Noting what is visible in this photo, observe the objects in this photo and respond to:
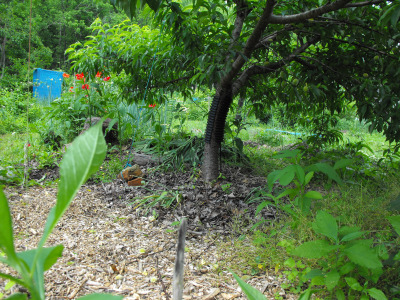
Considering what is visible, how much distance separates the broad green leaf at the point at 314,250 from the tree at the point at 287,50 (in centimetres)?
109

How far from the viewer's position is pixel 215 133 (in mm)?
2764

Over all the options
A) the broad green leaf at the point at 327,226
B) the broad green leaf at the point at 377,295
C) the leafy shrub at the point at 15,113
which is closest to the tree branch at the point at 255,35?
the broad green leaf at the point at 327,226

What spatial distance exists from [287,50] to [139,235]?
1.99 m

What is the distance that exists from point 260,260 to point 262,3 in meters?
1.92

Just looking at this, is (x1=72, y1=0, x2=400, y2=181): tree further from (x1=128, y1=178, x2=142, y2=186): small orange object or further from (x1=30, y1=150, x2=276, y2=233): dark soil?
(x1=128, y1=178, x2=142, y2=186): small orange object

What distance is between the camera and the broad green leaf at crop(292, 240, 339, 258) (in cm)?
111

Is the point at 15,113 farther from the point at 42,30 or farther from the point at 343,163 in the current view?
the point at 42,30

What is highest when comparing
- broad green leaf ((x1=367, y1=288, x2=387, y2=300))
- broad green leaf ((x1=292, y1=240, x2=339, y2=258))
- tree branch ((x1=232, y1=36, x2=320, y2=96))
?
tree branch ((x1=232, y1=36, x2=320, y2=96))

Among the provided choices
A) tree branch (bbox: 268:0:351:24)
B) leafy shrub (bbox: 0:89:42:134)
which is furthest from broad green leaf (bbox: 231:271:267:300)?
leafy shrub (bbox: 0:89:42:134)

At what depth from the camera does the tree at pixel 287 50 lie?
6.41 ft

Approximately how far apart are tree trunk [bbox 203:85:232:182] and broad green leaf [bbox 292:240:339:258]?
1.65 metres

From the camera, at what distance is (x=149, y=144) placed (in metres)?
3.80

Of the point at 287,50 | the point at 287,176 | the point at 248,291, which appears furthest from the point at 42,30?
the point at 248,291

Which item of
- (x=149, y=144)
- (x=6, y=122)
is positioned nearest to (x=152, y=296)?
(x=149, y=144)
